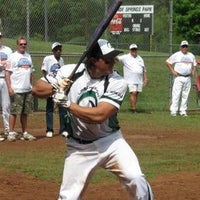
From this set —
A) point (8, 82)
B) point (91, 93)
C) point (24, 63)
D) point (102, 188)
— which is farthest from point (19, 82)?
point (91, 93)

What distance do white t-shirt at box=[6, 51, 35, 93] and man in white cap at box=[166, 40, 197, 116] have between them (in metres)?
6.32

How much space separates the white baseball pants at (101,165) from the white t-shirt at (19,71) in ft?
24.3

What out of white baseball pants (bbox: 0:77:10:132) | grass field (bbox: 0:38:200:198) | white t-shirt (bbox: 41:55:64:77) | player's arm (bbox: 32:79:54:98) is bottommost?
grass field (bbox: 0:38:200:198)

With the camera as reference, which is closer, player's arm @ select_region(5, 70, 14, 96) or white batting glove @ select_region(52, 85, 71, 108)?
white batting glove @ select_region(52, 85, 71, 108)

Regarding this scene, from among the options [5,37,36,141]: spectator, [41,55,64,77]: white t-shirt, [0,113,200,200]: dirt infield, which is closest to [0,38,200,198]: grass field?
[0,113,200,200]: dirt infield

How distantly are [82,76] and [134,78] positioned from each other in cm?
1306

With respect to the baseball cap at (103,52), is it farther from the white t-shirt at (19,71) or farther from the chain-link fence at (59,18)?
the chain-link fence at (59,18)

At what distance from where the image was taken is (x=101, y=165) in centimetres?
682

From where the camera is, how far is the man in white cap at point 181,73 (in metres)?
19.5

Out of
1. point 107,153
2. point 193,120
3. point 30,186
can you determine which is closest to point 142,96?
point 193,120

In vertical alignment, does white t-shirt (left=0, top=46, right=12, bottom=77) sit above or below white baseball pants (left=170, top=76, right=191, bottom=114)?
above

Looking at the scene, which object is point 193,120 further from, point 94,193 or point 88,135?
point 88,135

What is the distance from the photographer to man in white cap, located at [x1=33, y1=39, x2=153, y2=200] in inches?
258

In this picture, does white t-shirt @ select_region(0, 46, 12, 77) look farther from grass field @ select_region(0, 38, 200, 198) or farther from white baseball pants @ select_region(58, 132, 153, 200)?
white baseball pants @ select_region(58, 132, 153, 200)
